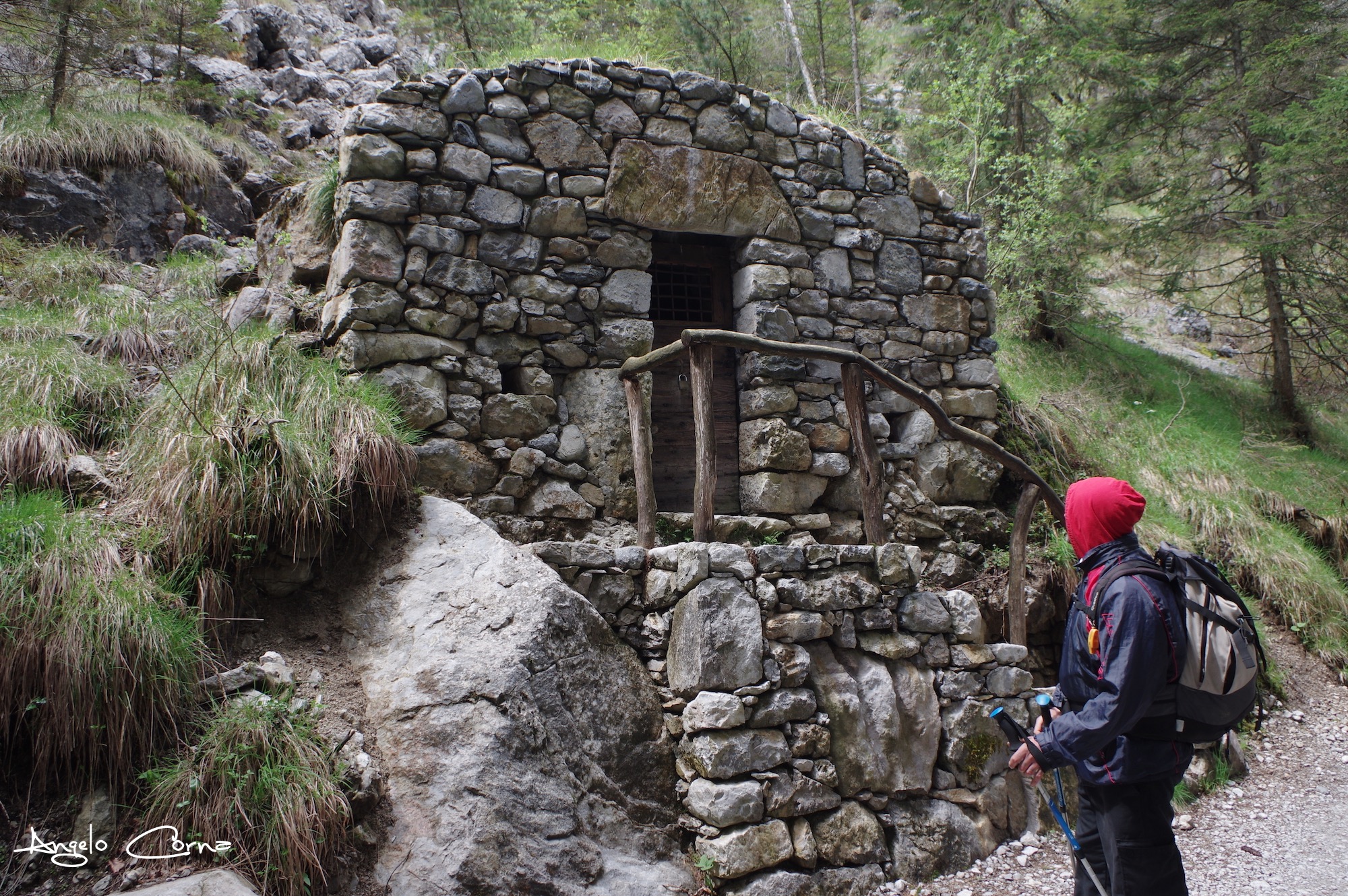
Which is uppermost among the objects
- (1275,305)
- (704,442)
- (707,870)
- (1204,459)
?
(1275,305)

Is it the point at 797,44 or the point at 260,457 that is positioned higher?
the point at 797,44

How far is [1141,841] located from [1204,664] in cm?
58

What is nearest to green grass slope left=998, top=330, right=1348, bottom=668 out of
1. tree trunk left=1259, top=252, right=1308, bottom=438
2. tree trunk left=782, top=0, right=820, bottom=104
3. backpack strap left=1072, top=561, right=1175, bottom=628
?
tree trunk left=1259, top=252, right=1308, bottom=438

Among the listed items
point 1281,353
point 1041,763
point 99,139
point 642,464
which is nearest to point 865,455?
point 642,464

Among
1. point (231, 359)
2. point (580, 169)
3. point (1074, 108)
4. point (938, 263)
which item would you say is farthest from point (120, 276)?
point (1074, 108)

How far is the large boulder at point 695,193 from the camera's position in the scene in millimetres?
4879

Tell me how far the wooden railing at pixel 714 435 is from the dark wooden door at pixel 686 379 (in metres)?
0.70

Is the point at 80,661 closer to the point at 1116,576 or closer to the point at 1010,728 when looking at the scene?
the point at 1010,728

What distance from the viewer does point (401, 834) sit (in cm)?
275

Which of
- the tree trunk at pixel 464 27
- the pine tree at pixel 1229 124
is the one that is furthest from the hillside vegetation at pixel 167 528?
the pine tree at pixel 1229 124

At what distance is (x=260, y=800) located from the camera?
2.50 metres

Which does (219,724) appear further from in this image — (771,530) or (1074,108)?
(1074,108)

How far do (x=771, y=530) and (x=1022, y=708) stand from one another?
1721 millimetres

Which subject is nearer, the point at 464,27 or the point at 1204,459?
the point at 1204,459
